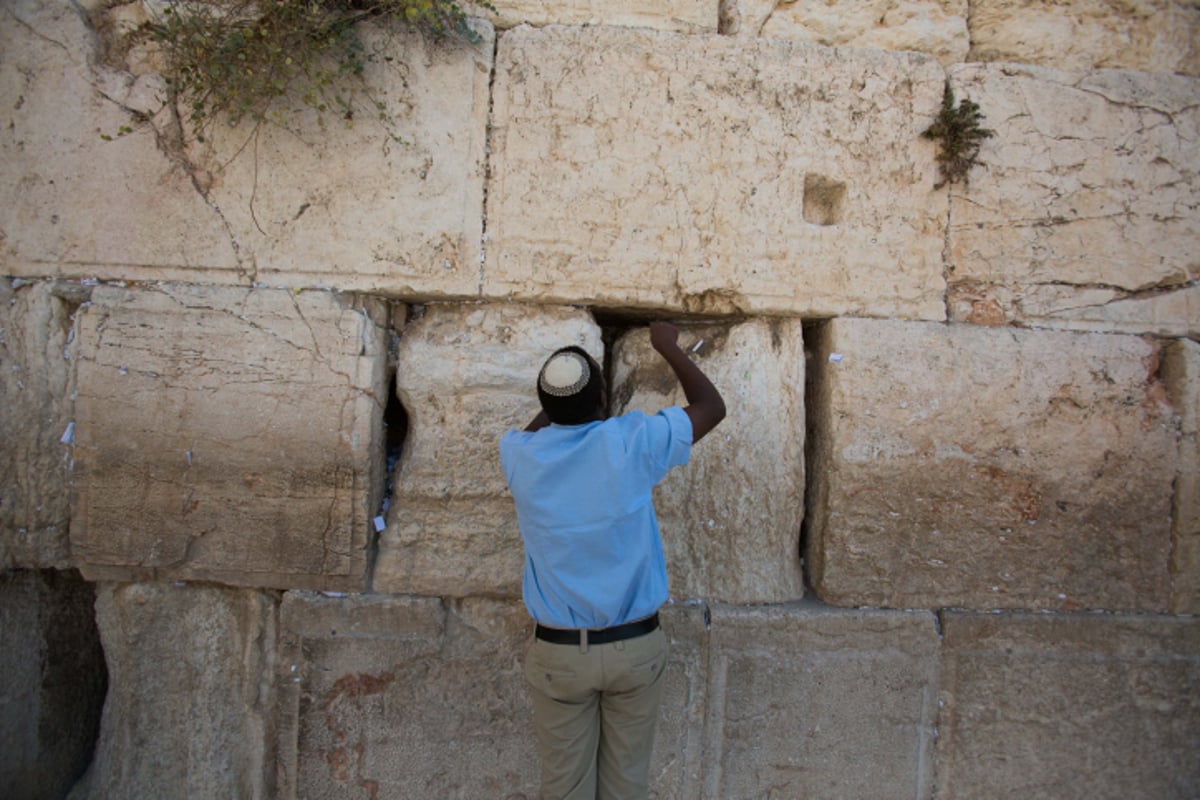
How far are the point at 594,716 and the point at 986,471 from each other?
1.64 meters

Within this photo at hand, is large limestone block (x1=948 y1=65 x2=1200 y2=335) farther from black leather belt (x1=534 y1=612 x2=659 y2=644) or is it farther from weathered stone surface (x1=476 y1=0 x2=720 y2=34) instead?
black leather belt (x1=534 y1=612 x2=659 y2=644)

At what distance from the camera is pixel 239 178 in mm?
2531

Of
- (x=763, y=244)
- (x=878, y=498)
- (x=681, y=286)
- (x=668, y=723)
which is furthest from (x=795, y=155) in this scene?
(x=668, y=723)

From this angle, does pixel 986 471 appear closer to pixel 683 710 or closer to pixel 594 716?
pixel 683 710

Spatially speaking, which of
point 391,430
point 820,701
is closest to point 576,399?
point 391,430

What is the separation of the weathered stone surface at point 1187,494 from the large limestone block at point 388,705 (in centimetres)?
242

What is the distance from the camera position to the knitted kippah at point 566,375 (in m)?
1.89

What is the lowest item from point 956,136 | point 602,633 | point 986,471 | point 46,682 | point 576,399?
point 46,682

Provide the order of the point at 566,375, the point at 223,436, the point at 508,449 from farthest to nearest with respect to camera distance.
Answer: the point at 223,436
the point at 508,449
the point at 566,375

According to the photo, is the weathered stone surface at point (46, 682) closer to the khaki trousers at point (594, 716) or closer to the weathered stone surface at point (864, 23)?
the khaki trousers at point (594, 716)

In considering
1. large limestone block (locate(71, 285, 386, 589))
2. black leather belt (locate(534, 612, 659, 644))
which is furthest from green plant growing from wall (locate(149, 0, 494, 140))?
black leather belt (locate(534, 612, 659, 644))

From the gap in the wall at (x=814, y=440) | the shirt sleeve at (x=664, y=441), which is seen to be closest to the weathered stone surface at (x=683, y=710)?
the gap in the wall at (x=814, y=440)

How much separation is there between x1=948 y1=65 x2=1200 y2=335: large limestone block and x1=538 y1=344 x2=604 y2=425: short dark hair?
1520mm

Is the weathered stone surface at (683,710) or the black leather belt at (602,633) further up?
the black leather belt at (602,633)
